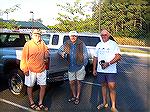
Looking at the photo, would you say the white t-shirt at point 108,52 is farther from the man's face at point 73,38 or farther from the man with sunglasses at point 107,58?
the man's face at point 73,38

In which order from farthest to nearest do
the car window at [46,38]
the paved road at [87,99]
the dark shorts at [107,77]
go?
the car window at [46,38], the paved road at [87,99], the dark shorts at [107,77]

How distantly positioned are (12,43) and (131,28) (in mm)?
3524

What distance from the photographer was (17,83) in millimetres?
7062

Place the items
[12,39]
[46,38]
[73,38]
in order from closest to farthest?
[73,38] < [12,39] < [46,38]

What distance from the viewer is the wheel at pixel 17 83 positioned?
6918 millimetres

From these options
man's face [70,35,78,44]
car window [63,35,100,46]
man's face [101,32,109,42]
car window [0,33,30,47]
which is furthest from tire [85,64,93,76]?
man's face [101,32,109,42]

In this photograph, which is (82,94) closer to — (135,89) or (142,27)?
(135,89)

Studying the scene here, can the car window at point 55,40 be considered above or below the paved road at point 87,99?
above

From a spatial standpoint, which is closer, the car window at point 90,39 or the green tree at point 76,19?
the green tree at point 76,19

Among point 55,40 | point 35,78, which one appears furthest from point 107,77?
point 55,40

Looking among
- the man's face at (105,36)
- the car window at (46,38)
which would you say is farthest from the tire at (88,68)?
the man's face at (105,36)

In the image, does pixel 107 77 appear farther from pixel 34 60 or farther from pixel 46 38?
pixel 46 38

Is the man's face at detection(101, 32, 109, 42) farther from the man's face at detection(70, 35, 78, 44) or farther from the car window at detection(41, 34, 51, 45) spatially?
the car window at detection(41, 34, 51, 45)

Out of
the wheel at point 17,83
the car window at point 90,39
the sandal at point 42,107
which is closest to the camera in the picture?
the sandal at point 42,107
